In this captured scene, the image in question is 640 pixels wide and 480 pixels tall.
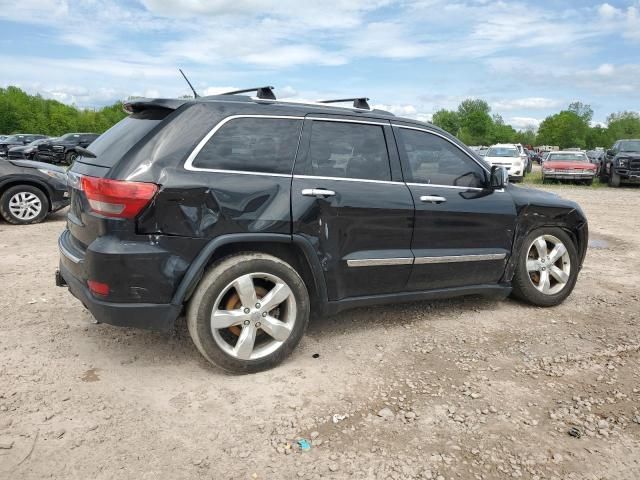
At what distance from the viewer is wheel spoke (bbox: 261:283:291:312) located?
10.9 ft

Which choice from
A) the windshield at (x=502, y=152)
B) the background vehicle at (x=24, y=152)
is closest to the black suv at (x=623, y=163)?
the windshield at (x=502, y=152)

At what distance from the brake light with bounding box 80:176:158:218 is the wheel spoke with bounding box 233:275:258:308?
0.73 meters

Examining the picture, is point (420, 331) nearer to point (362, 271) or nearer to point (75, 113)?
point (362, 271)

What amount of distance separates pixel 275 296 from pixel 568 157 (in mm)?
21462

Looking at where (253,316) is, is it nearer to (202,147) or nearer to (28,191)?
(202,147)

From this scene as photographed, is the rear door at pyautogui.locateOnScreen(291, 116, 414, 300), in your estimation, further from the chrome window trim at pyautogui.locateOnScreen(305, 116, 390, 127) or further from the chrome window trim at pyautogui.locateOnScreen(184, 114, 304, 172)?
the chrome window trim at pyautogui.locateOnScreen(184, 114, 304, 172)

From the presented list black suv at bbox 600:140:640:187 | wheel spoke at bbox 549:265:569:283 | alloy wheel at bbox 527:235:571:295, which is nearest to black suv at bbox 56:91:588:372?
alloy wheel at bbox 527:235:571:295

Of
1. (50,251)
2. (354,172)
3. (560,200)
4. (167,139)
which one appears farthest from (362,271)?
(50,251)

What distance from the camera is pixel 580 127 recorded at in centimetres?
9812

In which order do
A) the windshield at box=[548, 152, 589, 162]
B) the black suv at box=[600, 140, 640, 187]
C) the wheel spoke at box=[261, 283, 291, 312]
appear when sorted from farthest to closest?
the windshield at box=[548, 152, 589, 162], the black suv at box=[600, 140, 640, 187], the wheel spoke at box=[261, 283, 291, 312]

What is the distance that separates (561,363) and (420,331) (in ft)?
3.39

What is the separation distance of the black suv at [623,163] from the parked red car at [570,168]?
2.42 ft

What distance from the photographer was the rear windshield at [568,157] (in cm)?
2133

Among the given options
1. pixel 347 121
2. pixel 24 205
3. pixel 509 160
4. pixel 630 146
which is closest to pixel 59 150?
pixel 24 205
